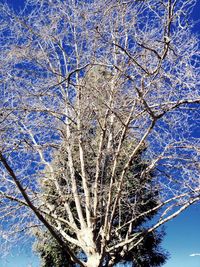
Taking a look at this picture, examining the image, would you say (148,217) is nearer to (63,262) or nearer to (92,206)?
(63,262)

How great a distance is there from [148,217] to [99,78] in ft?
27.1

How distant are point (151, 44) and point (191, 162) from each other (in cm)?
270

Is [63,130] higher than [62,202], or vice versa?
[63,130]

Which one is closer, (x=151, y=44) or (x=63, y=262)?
(x=151, y=44)

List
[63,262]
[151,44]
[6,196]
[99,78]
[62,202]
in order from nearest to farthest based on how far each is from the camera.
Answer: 1. [151,44]
2. [99,78]
3. [6,196]
4. [62,202]
5. [63,262]

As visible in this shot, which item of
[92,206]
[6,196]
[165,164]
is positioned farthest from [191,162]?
[6,196]

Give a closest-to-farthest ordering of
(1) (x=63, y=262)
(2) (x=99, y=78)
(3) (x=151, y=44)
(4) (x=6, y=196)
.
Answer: (3) (x=151, y=44) < (2) (x=99, y=78) < (4) (x=6, y=196) < (1) (x=63, y=262)

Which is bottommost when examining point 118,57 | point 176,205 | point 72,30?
point 176,205

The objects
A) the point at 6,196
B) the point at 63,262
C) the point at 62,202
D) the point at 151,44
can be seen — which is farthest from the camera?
the point at 63,262

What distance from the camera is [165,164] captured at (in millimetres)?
8328

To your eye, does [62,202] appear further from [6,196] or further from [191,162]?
[191,162]

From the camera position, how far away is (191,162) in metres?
7.61

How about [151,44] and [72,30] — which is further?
[72,30]

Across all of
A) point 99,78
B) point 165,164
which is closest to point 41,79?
point 99,78
